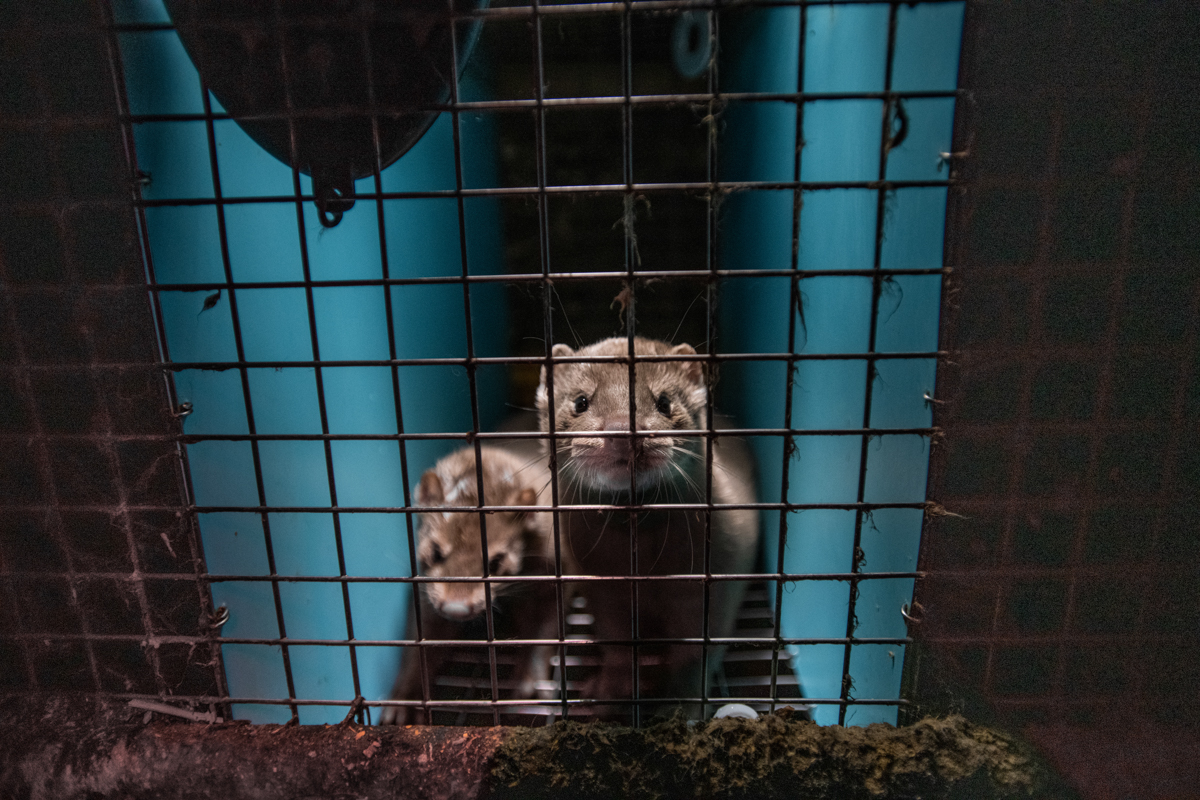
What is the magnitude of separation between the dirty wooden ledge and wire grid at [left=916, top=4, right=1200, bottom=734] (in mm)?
128

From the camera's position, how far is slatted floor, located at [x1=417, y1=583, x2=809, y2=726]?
5.38 feet

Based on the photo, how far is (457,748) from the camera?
3.54ft

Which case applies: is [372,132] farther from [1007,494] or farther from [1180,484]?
[1180,484]

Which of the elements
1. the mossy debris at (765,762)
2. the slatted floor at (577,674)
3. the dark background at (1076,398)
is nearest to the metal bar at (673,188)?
the dark background at (1076,398)

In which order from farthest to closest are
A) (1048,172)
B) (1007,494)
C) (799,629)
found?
(799,629) < (1007,494) < (1048,172)

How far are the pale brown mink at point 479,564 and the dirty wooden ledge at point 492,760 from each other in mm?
636

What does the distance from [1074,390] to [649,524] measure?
103 centimetres

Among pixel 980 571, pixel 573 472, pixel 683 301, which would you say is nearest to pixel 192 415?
pixel 573 472

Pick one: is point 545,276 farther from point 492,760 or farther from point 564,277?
point 492,760

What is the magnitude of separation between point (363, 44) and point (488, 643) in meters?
0.97

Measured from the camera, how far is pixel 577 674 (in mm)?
1858

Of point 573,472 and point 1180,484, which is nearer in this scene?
point 1180,484

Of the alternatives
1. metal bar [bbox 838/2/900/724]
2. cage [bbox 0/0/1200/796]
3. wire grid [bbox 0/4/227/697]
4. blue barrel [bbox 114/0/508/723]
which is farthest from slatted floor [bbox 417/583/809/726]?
wire grid [bbox 0/4/227/697]

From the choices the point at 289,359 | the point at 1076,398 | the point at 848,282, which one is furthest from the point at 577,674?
the point at 1076,398
